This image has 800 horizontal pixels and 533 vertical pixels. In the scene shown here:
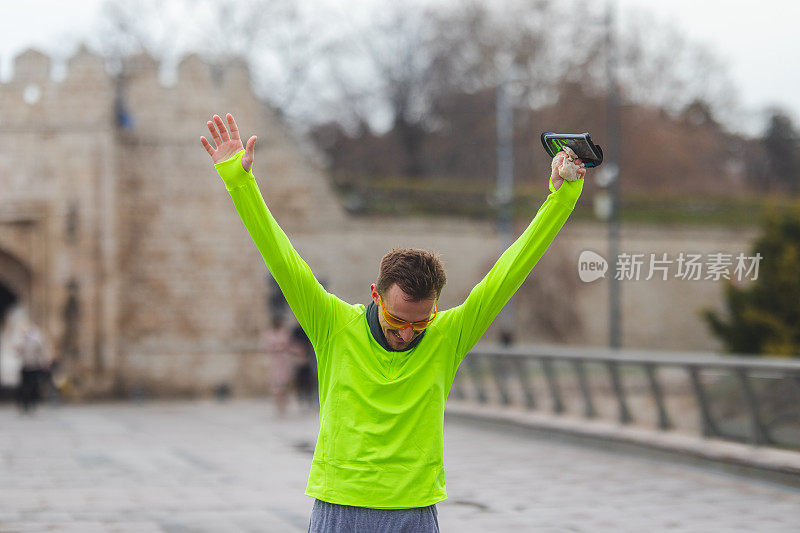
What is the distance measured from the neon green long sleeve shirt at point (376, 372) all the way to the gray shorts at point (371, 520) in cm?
3

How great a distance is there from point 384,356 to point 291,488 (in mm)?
6878

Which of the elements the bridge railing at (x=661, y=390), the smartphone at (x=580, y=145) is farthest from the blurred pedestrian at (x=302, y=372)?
the smartphone at (x=580, y=145)

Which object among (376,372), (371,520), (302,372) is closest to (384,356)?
(376,372)

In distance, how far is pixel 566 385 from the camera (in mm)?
14547

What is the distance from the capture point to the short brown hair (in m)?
3.41

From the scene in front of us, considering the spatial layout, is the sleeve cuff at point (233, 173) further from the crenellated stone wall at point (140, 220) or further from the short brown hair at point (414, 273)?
the crenellated stone wall at point (140, 220)

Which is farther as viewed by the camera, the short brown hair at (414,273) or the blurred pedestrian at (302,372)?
the blurred pedestrian at (302,372)

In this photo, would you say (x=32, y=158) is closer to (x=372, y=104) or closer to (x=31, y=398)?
(x=31, y=398)

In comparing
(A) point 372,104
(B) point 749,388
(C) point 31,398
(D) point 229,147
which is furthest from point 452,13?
(D) point 229,147

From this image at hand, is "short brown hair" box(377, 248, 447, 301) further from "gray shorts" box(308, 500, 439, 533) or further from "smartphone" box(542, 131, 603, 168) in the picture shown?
"gray shorts" box(308, 500, 439, 533)

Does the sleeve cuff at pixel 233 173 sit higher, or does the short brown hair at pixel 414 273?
the sleeve cuff at pixel 233 173

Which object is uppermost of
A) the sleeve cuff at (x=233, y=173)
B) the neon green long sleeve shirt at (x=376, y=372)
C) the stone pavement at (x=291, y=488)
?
the sleeve cuff at (x=233, y=173)

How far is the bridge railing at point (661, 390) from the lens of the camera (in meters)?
10.1

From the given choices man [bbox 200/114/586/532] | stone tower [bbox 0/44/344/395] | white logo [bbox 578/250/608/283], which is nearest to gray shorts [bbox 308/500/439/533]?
man [bbox 200/114/586/532]
